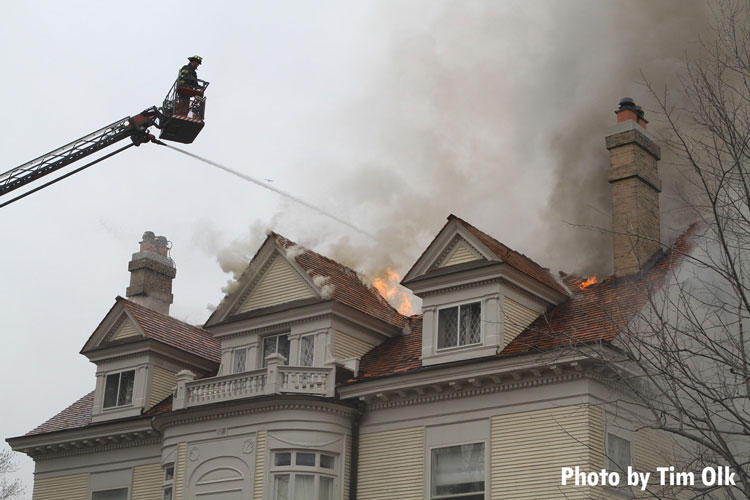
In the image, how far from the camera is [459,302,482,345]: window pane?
28250mm

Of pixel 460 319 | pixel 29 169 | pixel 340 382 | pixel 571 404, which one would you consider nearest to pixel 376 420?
pixel 340 382

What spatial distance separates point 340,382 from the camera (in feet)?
97.5

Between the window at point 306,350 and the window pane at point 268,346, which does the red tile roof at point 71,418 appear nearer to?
the window pane at point 268,346

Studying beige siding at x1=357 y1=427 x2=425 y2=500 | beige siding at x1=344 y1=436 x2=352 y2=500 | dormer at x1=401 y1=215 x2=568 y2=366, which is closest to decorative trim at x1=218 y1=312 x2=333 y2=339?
dormer at x1=401 y1=215 x2=568 y2=366

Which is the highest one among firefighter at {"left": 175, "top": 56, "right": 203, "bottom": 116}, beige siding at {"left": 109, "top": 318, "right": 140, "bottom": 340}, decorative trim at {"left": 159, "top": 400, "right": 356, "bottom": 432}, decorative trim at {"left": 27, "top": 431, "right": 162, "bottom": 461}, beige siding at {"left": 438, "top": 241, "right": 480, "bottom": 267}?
firefighter at {"left": 175, "top": 56, "right": 203, "bottom": 116}

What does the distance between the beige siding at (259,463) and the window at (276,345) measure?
3718 millimetres

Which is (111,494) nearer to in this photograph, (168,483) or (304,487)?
(168,483)

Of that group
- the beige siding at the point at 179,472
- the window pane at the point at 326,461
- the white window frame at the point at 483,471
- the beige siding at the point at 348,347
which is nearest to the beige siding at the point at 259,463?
the window pane at the point at 326,461

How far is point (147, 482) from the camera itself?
33438 mm

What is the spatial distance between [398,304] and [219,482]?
8.65m

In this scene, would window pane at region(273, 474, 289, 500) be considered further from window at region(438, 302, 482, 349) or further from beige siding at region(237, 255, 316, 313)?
beige siding at region(237, 255, 316, 313)

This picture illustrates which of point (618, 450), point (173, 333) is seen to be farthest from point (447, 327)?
point (173, 333)

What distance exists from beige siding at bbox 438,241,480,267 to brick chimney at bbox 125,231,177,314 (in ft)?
51.9

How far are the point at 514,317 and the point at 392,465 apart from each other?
4798mm
